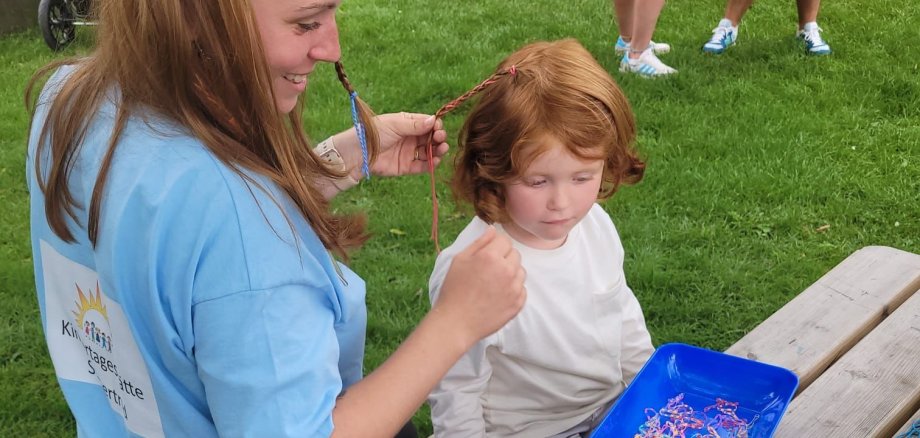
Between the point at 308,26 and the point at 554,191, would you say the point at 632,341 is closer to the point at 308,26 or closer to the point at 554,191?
the point at 554,191

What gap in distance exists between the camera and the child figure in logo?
5.77 ft

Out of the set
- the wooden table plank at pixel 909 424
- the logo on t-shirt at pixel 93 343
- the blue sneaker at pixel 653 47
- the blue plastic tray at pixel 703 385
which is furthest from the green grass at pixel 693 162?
the logo on t-shirt at pixel 93 343

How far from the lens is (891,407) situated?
1.89 metres

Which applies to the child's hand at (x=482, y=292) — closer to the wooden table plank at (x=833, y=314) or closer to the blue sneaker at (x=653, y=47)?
the wooden table plank at (x=833, y=314)

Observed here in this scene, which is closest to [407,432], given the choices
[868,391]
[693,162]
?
[868,391]

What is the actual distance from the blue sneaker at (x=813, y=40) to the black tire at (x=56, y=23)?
15.0 feet

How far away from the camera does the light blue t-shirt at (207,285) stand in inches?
42.3

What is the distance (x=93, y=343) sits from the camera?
4.33 ft

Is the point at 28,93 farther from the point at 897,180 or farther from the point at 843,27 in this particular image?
the point at 843,27

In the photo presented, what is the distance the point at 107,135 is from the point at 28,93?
381 mm

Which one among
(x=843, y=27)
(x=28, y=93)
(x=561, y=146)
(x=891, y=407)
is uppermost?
(x=28, y=93)

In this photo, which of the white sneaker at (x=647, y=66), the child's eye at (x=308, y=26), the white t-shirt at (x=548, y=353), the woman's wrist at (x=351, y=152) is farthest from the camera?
the white sneaker at (x=647, y=66)

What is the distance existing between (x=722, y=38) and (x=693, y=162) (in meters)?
1.57

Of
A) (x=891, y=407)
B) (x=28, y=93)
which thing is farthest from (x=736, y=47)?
(x=28, y=93)
